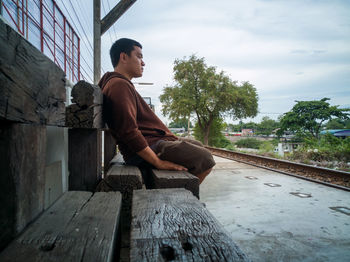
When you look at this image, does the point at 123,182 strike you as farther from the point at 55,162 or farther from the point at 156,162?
the point at 55,162

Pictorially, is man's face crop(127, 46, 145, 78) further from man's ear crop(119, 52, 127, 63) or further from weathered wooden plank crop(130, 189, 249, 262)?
weathered wooden plank crop(130, 189, 249, 262)

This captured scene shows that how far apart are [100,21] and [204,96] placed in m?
15.4

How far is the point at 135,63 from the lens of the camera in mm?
2041

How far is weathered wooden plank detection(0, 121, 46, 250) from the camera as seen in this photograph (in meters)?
0.55

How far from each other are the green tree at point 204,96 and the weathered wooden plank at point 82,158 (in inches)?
718

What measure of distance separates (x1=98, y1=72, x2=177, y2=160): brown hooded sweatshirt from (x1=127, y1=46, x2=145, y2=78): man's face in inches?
8.4

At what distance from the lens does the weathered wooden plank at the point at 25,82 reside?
498 millimetres

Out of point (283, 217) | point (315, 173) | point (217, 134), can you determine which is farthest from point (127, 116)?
point (217, 134)

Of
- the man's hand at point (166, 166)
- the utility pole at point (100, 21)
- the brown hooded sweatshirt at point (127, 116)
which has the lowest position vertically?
the man's hand at point (166, 166)

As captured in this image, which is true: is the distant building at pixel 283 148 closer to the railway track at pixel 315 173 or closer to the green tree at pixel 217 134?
the railway track at pixel 315 173

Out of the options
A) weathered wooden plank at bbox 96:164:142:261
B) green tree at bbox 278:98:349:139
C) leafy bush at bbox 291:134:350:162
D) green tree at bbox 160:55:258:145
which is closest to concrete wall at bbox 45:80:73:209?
weathered wooden plank at bbox 96:164:142:261

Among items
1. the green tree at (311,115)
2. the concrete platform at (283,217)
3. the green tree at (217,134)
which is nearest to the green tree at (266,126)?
the green tree at (311,115)

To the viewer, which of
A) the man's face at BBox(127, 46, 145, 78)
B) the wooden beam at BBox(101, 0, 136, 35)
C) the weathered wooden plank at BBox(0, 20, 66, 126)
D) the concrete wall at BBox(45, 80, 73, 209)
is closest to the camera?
the weathered wooden plank at BBox(0, 20, 66, 126)

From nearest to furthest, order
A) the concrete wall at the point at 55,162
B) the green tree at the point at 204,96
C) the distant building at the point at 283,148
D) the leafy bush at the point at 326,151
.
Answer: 1. the concrete wall at the point at 55,162
2. the leafy bush at the point at 326,151
3. the distant building at the point at 283,148
4. the green tree at the point at 204,96
